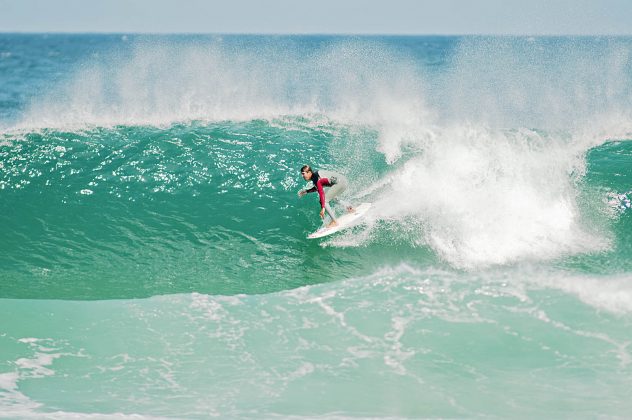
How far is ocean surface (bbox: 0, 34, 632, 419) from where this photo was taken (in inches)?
Result: 281

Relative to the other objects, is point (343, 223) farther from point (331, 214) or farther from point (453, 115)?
point (453, 115)

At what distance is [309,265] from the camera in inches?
409

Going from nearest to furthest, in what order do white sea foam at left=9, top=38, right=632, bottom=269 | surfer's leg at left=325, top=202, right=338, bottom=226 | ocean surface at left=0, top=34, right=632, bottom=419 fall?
ocean surface at left=0, top=34, right=632, bottom=419
surfer's leg at left=325, top=202, right=338, bottom=226
white sea foam at left=9, top=38, right=632, bottom=269

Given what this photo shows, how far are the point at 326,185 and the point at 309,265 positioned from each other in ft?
5.03

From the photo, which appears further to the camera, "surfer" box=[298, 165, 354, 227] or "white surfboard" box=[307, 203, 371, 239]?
"white surfboard" box=[307, 203, 371, 239]

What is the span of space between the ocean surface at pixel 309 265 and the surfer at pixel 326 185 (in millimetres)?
583

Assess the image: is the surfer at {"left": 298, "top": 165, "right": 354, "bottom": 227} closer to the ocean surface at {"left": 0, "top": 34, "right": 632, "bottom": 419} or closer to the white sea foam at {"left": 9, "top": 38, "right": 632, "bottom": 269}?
the ocean surface at {"left": 0, "top": 34, "right": 632, "bottom": 419}

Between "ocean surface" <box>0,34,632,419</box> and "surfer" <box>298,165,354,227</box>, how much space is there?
0.58 m

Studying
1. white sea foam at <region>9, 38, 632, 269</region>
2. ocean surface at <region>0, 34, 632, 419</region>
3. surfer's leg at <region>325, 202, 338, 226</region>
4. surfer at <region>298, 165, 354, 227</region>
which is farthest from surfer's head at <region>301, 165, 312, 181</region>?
white sea foam at <region>9, 38, 632, 269</region>

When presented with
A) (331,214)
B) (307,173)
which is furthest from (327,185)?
(307,173)

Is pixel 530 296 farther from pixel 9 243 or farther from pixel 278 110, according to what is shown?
pixel 278 110

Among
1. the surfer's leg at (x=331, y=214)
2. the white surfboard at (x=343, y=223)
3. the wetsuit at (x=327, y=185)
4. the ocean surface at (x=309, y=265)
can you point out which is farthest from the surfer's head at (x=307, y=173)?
the ocean surface at (x=309, y=265)

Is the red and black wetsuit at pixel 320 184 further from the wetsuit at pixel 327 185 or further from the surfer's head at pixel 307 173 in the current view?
the surfer's head at pixel 307 173

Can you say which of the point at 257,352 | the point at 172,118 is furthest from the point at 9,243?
the point at 172,118
